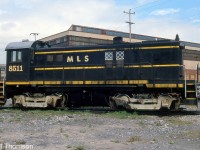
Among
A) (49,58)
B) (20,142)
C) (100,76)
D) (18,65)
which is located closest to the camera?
(20,142)

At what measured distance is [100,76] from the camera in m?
16.7

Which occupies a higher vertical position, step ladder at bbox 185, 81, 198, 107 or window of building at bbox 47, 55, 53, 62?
window of building at bbox 47, 55, 53, 62

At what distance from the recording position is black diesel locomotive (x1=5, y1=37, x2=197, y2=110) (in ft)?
50.9

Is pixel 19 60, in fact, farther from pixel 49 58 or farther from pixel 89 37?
pixel 89 37

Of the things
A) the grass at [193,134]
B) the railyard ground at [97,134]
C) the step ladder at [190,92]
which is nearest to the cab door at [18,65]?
the railyard ground at [97,134]

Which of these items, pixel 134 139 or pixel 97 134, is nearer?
pixel 134 139

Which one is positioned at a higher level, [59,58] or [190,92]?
[59,58]

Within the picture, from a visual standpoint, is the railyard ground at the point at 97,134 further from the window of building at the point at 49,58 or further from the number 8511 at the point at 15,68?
the number 8511 at the point at 15,68

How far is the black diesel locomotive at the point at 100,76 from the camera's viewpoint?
15.5 metres

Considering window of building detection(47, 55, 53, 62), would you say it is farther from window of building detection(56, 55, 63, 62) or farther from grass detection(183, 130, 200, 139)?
grass detection(183, 130, 200, 139)

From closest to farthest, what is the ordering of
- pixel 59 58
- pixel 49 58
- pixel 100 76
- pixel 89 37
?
pixel 100 76 < pixel 59 58 < pixel 49 58 < pixel 89 37

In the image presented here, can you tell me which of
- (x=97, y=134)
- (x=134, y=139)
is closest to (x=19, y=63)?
(x=97, y=134)

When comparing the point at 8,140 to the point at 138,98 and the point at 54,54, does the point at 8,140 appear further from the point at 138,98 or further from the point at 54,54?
the point at 54,54

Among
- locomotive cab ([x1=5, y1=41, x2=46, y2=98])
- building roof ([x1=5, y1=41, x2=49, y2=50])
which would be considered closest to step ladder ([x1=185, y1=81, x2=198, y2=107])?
locomotive cab ([x1=5, y1=41, x2=46, y2=98])
